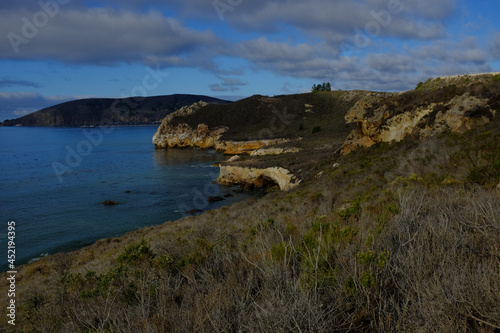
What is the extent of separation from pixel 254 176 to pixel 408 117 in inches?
721

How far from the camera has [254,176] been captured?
34.7 metres

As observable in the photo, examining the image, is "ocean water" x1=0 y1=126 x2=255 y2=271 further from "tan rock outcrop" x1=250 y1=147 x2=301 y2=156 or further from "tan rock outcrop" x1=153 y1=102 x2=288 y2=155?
"tan rock outcrop" x1=153 y1=102 x2=288 y2=155

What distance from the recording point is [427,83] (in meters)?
39.5

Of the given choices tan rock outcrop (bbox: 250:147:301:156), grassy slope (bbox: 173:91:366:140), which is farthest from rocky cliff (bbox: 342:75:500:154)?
grassy slope (bbox: 173:91:366:140)

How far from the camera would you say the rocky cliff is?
1549 centimetres

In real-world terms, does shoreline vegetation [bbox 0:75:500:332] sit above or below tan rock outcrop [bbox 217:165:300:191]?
above

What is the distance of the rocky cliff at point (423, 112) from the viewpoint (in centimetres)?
1549

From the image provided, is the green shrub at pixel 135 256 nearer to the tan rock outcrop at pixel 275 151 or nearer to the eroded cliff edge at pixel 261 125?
the eroded cliff edge at pixel 261 125

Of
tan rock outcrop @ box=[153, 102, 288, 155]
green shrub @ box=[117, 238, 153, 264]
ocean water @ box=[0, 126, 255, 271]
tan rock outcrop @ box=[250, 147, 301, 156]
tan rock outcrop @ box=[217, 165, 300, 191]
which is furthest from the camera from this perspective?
tan rock outcrop @ box=[153, 102, 288, 155]

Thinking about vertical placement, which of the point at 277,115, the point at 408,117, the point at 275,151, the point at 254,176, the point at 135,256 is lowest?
the point at 254,176

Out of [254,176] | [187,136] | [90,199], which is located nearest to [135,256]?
[90,199]

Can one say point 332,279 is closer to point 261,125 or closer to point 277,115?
point 261,125

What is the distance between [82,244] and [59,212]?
831cm

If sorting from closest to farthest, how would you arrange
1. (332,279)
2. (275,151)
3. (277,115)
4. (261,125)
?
1. (332,279)
2. (275,151)
3. (261,125)
4. (277,115)
